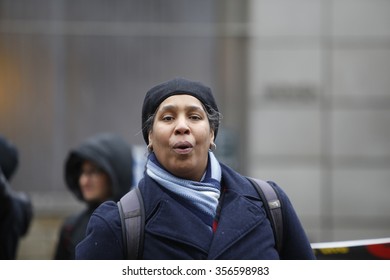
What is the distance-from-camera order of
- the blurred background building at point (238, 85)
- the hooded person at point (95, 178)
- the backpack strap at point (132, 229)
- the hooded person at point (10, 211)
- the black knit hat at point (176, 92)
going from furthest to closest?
the blurred background building at point (238, 85) → the hooded person at point (95, 178) → the hooded person at point (10, 211) → the black knit hat at point (176, 92) → the backpack strap at point (132, 229)

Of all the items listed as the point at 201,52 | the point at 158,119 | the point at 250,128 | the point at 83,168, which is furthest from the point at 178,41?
the point at 158,119

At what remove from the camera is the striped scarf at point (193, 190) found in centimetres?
261

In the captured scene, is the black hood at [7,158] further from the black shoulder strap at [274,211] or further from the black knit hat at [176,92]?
the black shoulder strap at [274,211]

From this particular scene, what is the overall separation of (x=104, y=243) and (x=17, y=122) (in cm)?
749

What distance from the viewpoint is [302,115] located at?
973 centimetres

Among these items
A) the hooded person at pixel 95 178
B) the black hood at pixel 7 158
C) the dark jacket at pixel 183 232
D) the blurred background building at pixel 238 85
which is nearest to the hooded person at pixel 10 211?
the black hood at pixel 7 158

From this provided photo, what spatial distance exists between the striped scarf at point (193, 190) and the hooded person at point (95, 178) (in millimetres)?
2147

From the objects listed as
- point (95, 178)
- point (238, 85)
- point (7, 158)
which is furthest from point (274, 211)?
point (238, 85)

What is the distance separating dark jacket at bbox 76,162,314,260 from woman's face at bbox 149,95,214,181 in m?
0.11

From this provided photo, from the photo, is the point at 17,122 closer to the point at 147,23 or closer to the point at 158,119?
the point at 147,23

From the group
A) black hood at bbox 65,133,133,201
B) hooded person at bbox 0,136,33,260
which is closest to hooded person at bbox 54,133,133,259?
black hood at bbox 65,133,133,201

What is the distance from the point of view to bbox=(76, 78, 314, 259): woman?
101 inches

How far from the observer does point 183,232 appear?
102 inches

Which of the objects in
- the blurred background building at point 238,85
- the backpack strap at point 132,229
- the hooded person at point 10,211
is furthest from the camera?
the blurred background building at point 238,85
